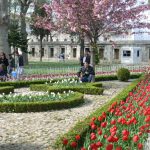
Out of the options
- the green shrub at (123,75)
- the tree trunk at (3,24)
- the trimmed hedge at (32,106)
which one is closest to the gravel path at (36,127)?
the trimmed hedge at (32,106)

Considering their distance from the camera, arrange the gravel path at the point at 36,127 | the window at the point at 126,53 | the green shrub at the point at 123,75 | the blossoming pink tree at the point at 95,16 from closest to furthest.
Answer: the gravel path at the point at 36,127, the blossoming pink tree at the point at 95,16, the green shrub at the point at 123,75, the window at the point at 126,53

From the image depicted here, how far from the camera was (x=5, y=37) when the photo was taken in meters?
25.2

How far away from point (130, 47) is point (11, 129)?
48626 millimetres

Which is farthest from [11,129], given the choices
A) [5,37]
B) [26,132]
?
[5,37]

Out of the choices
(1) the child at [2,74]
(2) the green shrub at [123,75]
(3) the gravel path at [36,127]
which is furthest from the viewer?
(2) the green shrub at [123,75]

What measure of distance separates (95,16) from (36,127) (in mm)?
11323

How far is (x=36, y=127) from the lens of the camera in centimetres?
929

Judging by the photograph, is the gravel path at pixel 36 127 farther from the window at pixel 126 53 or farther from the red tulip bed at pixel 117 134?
the window at pixel 126 53

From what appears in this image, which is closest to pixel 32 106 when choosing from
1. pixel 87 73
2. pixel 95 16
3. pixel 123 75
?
pixel 87 73

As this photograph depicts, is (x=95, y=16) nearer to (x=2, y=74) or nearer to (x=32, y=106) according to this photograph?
(x=2, y=74)

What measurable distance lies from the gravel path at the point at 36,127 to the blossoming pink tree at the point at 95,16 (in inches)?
294

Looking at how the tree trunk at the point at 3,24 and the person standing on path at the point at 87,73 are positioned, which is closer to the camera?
the person standing on path at the point at 87,73

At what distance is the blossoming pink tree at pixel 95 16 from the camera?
19844mm

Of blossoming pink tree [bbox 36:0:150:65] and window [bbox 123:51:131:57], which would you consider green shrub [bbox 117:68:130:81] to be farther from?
window [bbox 123:51:131:57]
